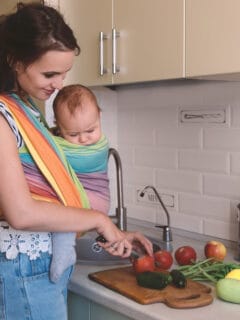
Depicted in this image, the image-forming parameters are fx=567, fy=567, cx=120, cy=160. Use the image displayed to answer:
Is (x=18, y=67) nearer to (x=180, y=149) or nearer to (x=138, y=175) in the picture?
(x=180, y=149)

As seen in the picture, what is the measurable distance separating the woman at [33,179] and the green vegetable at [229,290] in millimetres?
263

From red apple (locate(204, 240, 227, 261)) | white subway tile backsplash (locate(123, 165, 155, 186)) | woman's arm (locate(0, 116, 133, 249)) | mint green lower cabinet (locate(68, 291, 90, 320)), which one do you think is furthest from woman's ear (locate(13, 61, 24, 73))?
white subway tile backsplash (locate(123, 165, 155, 186))

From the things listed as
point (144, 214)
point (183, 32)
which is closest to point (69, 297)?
point (144, 214)

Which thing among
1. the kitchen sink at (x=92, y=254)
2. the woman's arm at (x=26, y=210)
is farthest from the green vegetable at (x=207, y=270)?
the woman's arm at (x=26, y=210)

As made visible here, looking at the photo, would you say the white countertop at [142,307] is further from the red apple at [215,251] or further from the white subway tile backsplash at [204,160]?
the white subway tile backsplash at [204,160]

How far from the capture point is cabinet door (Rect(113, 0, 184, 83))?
166 centimetres

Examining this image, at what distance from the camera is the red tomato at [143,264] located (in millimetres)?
1666

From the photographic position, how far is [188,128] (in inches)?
85.4

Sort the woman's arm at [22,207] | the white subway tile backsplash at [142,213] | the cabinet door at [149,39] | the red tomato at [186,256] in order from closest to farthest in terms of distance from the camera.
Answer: the woman's arm at [22,207], the cabinet door at [149,39], the red tomato at [186,256], the white subway tile backsplash at [142,213]

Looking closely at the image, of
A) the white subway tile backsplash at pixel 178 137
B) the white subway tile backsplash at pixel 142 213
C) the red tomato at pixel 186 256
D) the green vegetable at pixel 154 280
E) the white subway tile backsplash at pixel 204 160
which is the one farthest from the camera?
the white subway tile backsplash at pixel 142 213

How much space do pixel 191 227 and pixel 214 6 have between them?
0.95 metres

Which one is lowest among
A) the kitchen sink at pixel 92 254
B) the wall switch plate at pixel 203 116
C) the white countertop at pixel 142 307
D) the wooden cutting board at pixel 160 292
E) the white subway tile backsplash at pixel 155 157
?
the kitchen sink at pixel 92 254

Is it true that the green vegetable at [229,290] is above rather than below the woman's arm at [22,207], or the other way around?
below

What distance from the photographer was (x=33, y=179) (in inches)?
55.0
